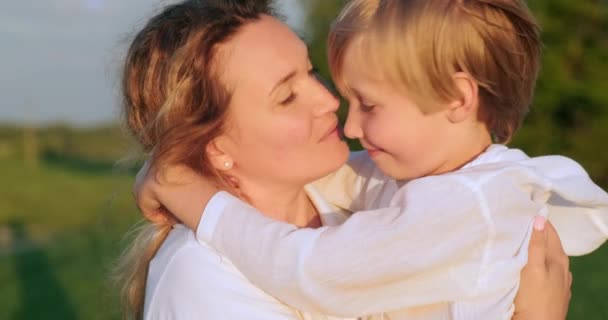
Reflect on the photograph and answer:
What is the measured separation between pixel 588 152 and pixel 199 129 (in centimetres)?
1265

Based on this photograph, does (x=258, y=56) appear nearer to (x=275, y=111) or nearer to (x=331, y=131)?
(x=275, y=111)

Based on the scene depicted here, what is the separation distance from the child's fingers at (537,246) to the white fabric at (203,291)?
69 centimetres

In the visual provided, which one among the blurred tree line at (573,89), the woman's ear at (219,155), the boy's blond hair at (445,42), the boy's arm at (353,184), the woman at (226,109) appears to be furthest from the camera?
the blurred tree line at (573,89)

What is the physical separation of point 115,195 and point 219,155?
1.30ft

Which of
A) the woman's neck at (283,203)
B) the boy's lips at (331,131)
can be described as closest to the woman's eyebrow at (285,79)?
the boy's lips at (331,131)

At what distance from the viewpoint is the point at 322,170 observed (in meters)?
2.93

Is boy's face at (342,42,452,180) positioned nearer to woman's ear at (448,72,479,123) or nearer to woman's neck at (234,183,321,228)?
woman's ear at (448,72,479,123)

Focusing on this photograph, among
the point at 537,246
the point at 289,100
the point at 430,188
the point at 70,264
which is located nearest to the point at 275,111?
the point at 289,100

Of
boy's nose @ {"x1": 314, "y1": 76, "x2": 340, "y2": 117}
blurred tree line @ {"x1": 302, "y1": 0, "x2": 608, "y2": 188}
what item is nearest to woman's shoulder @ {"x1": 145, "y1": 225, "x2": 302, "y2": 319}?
boy's nose @ {"x1": 314, "y1": 76, "x2": 340, "y2": 117}

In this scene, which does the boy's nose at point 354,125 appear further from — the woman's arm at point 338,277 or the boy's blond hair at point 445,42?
the woman's arm at point 338,277

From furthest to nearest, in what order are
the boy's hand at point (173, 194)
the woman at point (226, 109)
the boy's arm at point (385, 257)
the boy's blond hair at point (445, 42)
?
the woman at point (226, 109), the boy's hand at point (173, 194), the boy's blond hair at point (445, 42), the boy's arm at point (385, 257)

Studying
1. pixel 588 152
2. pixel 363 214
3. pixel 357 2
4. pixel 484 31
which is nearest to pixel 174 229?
pixel 363 214

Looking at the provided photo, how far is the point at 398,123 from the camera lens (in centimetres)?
260

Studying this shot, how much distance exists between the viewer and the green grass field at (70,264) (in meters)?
7.04
